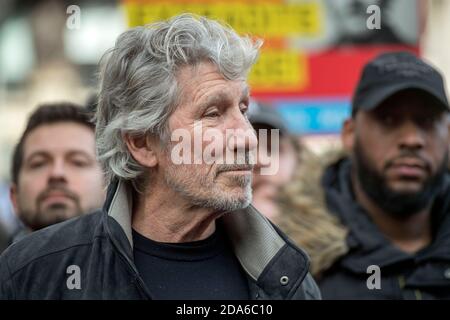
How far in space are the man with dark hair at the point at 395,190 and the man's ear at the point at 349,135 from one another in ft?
0.09

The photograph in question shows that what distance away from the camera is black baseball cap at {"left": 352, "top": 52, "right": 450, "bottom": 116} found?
14.9 ft

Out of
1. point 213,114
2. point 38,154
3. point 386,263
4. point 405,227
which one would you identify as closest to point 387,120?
point 405,227

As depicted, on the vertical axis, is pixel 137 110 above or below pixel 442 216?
above

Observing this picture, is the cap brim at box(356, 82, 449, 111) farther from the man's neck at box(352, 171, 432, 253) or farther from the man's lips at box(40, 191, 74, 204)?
the man's lips at box(40, 191, 74, 204)

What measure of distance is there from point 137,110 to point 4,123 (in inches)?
546

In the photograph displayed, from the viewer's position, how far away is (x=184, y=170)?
3268mm

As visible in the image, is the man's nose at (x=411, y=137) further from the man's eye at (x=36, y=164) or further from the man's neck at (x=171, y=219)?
the man's eye at (x=36, y=164)

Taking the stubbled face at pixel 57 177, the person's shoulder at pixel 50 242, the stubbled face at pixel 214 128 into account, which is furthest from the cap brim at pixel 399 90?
the person's shoulder at pixel 50 242

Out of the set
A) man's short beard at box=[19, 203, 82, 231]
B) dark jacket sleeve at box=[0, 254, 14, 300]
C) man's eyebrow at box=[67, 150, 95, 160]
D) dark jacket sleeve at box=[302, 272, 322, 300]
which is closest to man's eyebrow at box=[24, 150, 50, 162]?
man's eyebrow at box=[67, 150, 95, 160]

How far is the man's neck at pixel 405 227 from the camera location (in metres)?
4.53

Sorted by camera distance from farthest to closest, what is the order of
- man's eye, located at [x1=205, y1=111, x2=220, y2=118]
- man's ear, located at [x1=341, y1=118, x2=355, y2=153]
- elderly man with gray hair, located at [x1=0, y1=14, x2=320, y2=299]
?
man's ear, located at [x1=341, y1=118, x2=355, y2=153], man's eye, located at [x1=205, y1=111, x2=220, y2=118], elderly man with gray hair, located at [x1=0, y1=14, x2=320, y2=299]
